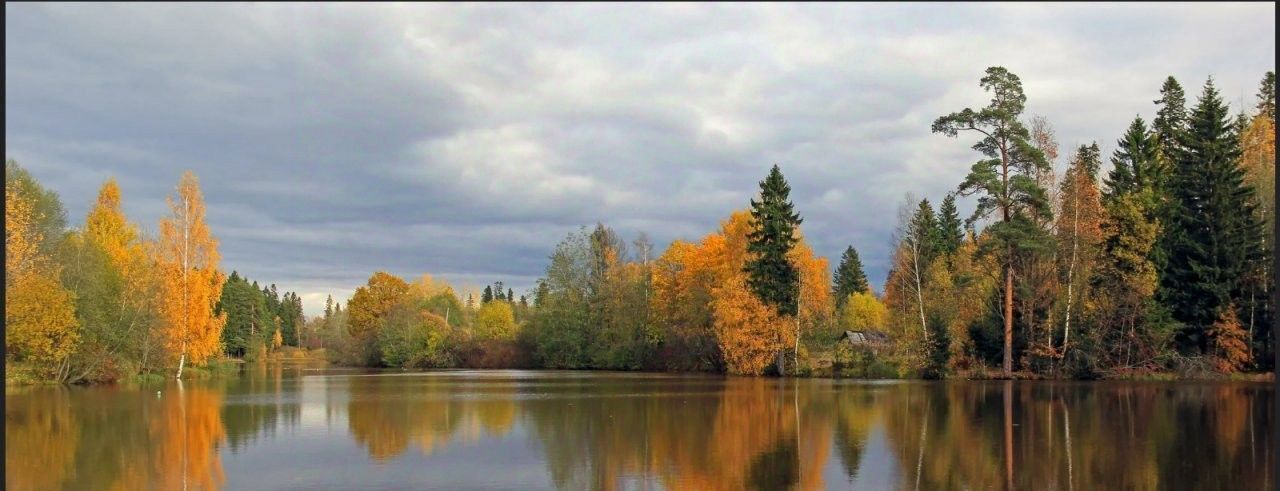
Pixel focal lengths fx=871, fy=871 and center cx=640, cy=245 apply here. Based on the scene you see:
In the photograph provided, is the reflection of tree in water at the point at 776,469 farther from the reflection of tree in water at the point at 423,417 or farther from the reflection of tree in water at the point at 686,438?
the reflection of tree in water at the point at 423,417

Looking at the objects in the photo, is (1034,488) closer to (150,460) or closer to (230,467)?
(230,467)

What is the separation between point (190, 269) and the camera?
50.4 metres

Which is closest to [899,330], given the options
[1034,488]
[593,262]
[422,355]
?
[593,262]

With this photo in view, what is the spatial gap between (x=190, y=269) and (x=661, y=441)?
41338 mm

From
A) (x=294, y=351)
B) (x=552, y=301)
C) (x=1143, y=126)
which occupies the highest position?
(x=1143, y=126)

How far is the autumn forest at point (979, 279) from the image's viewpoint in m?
40.2

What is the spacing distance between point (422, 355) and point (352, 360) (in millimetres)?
13395

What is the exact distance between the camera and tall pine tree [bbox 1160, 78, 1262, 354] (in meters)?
40.1

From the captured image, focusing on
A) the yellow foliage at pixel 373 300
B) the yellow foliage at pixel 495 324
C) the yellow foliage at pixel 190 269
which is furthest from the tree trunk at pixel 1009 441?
the yellow foliage at pixel 373 300

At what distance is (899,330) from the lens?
51.9 m

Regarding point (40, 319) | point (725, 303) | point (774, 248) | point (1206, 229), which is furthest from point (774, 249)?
point (40, 319)

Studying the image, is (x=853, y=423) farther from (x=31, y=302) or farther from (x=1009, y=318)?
(x=31, y=302)

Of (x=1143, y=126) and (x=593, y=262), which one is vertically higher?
(x=1143, y=126)

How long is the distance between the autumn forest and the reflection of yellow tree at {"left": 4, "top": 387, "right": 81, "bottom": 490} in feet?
29.0
